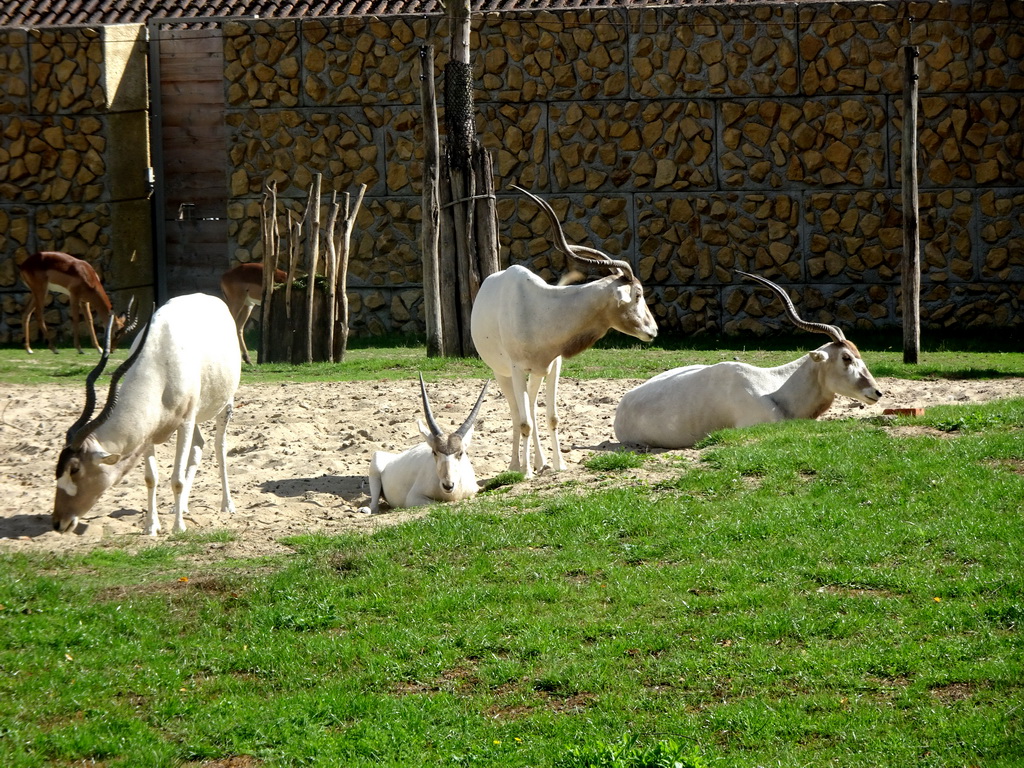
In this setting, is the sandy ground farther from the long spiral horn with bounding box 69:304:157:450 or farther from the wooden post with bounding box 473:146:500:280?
the wooden post with bounding box 473:146:500:280

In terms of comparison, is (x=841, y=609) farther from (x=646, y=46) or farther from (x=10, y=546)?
(x=646, y=46)

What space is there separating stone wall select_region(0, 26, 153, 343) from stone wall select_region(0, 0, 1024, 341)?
30 millimetres

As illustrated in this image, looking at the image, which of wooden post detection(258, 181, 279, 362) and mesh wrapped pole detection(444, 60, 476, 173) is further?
wooden post detection(258, 181, 279, 362)

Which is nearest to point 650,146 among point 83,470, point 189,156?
point 189,156

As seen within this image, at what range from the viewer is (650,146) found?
17.0 m

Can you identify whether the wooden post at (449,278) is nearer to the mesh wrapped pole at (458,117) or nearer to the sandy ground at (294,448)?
the mesh wrapped pole at (458,117)

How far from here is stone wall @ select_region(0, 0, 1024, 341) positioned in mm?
16328

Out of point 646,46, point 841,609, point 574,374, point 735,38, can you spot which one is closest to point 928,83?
point 735,38

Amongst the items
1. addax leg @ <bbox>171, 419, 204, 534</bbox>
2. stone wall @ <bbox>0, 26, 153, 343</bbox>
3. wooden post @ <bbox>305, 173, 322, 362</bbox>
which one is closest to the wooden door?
stone wall @ <bbox>0, 26, 153, 343</bbox>

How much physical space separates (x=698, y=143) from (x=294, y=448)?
29.3ft

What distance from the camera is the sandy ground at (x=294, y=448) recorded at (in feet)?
24.4

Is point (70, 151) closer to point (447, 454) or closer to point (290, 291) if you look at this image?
point (290, 291)

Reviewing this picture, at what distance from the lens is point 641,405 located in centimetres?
964

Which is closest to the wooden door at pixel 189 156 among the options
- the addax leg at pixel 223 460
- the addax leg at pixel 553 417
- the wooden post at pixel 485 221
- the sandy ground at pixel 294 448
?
the wooden post at pixel 485 221
